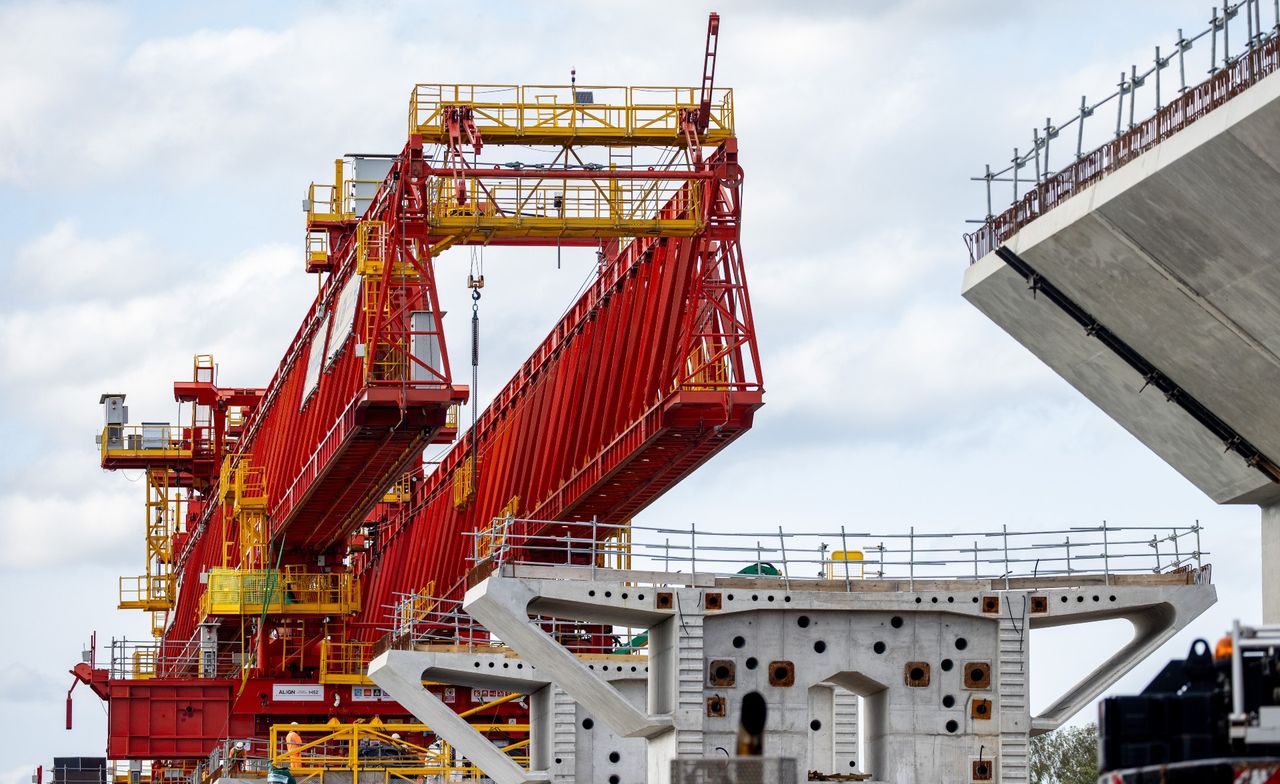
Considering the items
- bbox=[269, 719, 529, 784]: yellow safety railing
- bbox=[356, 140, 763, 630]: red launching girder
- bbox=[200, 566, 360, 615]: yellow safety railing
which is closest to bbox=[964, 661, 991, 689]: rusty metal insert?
bbox=[356, 140, 763, 630]: red launching girder

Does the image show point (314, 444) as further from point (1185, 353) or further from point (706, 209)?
point (1185, 353)

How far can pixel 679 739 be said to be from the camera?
42.8m

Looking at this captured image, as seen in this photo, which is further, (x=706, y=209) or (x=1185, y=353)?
A: (x=706, y=209)

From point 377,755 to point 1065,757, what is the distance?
40.5 m

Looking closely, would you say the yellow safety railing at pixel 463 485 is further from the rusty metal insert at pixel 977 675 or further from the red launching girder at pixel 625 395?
the rusty metal insert at pixel 977 675

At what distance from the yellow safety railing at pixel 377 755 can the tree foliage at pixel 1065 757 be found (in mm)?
35111

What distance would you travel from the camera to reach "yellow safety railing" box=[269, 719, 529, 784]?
60.4 meters

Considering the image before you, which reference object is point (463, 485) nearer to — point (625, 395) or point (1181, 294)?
point (625, 395)

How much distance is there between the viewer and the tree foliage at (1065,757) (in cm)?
9600

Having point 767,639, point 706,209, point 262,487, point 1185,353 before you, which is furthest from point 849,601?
point 262,487

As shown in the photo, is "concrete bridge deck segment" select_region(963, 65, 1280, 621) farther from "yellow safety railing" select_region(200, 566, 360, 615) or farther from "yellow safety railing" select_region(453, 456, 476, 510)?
"yellow safety railing" select_region(200, 566, 360, 615)

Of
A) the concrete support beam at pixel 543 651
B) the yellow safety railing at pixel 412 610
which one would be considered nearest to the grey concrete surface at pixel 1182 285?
the concrete support beam at pixel 543 651

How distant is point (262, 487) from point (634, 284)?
833 inches

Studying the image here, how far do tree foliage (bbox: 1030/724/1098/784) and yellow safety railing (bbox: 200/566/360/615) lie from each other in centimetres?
3186
